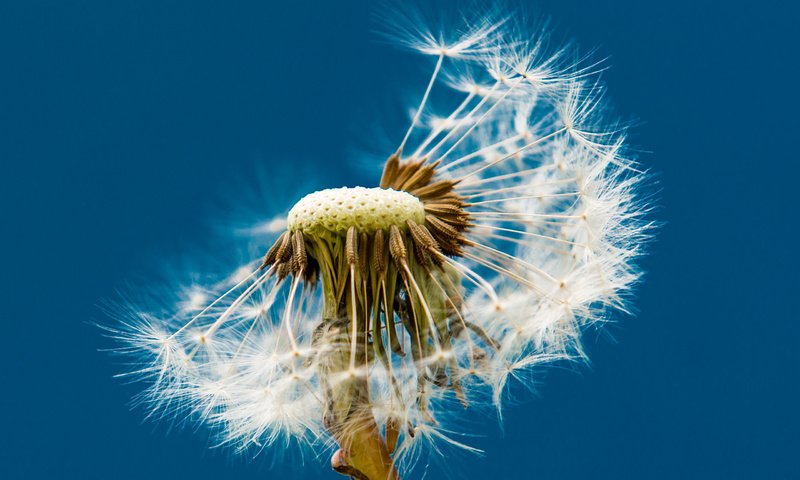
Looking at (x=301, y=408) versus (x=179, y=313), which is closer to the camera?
(x=301, y=408)

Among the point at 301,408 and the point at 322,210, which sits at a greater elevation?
the point at 322,210

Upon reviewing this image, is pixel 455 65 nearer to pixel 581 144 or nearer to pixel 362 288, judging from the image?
pixel 581 144

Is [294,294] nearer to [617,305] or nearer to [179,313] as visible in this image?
[179,313]

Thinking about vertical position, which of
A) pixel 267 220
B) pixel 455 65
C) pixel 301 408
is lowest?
pixel 301 408

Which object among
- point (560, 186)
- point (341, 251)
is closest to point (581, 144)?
point (560, 186)
